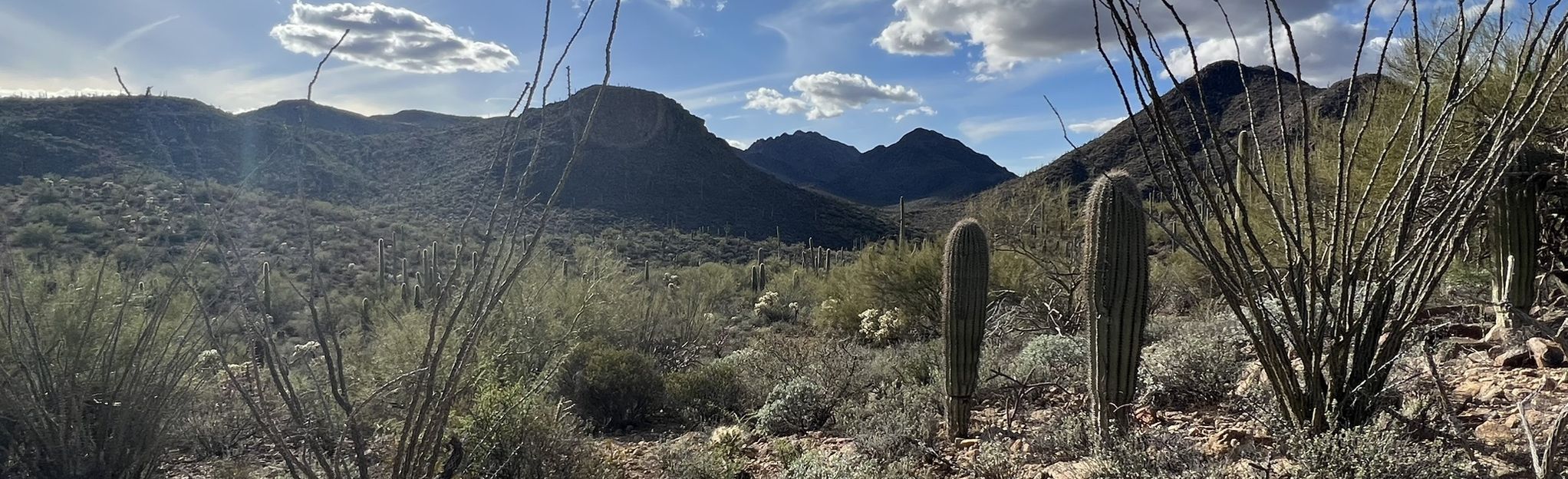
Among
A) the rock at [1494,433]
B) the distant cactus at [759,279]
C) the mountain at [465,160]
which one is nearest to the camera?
the rock at [1494,433]

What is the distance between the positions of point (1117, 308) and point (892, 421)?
1927 mm

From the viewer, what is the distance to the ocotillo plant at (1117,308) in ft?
14.8

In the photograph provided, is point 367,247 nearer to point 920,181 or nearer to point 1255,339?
point 1255,339

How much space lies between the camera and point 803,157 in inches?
4232

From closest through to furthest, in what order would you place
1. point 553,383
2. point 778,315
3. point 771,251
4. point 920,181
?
point 553,383
point 778,315
point 771,251
point 920,181

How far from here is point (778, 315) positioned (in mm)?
19875

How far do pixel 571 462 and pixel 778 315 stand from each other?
47.3 feet

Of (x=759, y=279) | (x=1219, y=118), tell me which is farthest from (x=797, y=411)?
(x=1219, y=118)

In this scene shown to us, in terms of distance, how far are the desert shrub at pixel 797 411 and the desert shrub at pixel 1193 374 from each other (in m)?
2.71

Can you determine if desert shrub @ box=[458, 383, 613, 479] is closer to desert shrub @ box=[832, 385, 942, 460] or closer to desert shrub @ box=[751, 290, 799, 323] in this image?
desert shrub @ box=[832, 385, 942, 460]

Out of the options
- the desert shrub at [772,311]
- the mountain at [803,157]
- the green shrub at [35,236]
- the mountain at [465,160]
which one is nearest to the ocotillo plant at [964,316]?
the desert shrub at [772,311]

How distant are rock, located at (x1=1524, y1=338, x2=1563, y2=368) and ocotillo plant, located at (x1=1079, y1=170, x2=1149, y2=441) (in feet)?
6.64

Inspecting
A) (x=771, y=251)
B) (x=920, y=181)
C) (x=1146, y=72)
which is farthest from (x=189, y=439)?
(x=920, y=181)

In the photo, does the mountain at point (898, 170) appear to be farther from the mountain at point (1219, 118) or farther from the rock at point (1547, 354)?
the rock at point (1547, 354)
